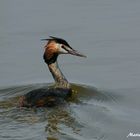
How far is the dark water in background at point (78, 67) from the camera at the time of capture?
10.7m

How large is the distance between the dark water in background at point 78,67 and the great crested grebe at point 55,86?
20cm

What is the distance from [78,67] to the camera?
14109 mm

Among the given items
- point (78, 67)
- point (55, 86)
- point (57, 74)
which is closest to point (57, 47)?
point (57, 74)

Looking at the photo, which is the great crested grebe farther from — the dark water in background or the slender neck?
the dark water in background

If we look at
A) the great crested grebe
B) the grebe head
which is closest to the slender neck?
the great crested grebe

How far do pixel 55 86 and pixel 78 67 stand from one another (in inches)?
52.4

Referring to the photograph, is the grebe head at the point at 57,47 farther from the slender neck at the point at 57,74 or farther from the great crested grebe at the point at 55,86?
the slender neck at the point at 57,74

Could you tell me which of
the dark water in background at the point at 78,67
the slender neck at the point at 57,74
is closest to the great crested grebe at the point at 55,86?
the slender neck at the point at 57,74

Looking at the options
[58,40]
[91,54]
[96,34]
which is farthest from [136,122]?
[96,34]

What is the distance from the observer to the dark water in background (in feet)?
35.0

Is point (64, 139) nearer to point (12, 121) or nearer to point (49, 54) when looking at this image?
point (12, 121)

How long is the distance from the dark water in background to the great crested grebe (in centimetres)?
20

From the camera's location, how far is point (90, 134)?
10.3m

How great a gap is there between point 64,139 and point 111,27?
6422 mm
